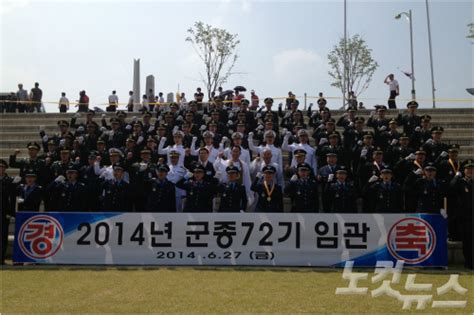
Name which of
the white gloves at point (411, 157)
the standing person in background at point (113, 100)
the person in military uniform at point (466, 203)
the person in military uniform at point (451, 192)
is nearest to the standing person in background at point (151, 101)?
the standing person in background at point (113, 100)

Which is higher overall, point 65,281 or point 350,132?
point 350,132

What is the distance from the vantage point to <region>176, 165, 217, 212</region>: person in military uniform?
9.11 meters

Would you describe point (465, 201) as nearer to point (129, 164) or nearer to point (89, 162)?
point (129, 164)

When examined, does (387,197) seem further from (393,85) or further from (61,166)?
(393,85)

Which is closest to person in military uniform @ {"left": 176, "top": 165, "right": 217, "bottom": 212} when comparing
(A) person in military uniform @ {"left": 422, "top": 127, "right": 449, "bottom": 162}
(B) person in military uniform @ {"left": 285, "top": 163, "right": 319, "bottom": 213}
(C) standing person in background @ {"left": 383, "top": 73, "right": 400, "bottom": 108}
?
(B) person in military uniform @ {"left": 285, "top": 163, "right": 319, "bottom": 213}

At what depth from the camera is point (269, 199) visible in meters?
9.08

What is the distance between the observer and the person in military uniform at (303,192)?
906 cm

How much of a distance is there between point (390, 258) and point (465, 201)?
191 centimetres

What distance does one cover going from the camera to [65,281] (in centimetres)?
708

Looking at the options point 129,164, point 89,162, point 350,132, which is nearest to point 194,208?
point 129,164

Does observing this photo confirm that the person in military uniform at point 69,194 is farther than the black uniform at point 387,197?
Yes

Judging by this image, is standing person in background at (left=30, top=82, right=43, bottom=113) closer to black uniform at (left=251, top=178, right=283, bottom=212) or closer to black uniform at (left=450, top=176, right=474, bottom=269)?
black uniform at (left=251, top=178, right=283, bottom=212)

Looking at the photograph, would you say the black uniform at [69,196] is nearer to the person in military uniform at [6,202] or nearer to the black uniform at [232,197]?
the person in military uniform at [6,202]

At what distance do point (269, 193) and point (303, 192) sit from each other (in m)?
0.66
